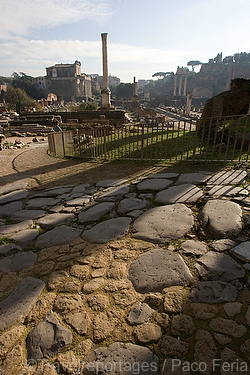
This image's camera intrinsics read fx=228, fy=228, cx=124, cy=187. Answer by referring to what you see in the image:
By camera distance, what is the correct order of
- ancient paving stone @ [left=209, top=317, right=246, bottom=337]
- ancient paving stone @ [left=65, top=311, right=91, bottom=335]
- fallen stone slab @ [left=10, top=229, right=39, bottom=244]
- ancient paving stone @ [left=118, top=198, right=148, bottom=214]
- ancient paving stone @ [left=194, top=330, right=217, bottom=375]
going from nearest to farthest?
ancient paving stone @ [left=194, top=330, right=217, bottom=375], ancient paving stone @ [left=209, top=317, right=246, bottom=337], ancient paving stone @ [left=65, top=311, right=91, bottom=335], fallen stone slab @ [left=10, top=229, right=39, bottom=244], ancient paving stone @ [left=118, top=198, right=148, bottom=214]

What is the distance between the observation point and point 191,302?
4.76 ft

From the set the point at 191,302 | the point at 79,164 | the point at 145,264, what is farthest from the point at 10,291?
the point at 79,164

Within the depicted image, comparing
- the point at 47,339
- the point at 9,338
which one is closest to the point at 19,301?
the point at 9,338

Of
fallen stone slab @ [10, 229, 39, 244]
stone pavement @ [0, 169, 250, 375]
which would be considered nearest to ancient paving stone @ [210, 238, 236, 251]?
stone pavement @ [0, 169, 250, 375]

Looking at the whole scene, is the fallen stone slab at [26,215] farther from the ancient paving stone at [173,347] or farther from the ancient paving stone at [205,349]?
the ancient paving stone at [205,349]

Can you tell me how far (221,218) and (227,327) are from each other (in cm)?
121

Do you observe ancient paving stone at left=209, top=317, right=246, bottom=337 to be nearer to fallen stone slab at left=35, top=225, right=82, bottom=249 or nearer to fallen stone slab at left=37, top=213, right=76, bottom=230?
fallen stone slab at left=35, top=225, right=82, bottom=249

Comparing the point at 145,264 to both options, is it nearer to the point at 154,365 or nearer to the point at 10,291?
the point at 154,365

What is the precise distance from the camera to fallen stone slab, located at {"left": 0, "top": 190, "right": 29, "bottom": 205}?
11.8 feet

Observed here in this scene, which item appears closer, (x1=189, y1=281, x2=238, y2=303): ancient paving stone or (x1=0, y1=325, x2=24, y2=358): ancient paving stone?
(x1=0, y1=325, x2=24, y2=358): ancient paving stone

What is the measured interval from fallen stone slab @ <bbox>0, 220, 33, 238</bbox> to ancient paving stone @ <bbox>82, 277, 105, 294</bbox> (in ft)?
4.27

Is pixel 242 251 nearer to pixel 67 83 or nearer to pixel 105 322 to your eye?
pixel 105 322

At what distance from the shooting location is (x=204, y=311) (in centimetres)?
139

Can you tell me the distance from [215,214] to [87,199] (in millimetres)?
1780
